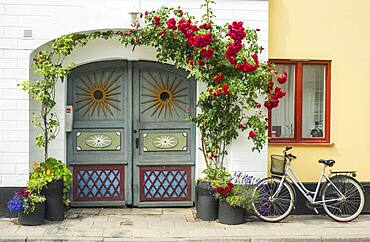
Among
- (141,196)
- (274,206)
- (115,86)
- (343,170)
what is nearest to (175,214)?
(141,196)

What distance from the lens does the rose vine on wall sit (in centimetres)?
794

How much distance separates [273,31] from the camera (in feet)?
29.2

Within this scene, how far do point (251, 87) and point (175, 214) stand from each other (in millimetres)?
2402

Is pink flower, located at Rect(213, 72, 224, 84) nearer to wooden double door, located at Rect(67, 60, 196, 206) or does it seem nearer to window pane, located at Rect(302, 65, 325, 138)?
wooden double door, located at Rect(67, 60, 196, 206)

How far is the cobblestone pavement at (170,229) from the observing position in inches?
293

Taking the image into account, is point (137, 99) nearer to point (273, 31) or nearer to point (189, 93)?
point (189, 93)

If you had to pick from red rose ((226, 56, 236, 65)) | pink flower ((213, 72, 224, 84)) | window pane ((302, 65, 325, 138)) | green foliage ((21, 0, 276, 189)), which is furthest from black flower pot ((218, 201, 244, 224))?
red rose ((226, 56, 236, 65))

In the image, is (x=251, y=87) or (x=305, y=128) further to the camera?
(x=305, y=128)

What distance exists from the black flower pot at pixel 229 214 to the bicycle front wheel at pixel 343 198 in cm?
139

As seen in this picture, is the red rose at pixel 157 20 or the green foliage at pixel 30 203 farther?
the red rose at pixel 157 20

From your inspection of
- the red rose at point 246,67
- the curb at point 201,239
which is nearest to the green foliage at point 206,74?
the red rose at point 246,67

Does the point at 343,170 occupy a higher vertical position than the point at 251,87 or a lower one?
lower

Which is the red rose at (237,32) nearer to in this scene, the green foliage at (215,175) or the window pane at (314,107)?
the window pane at (314,107)

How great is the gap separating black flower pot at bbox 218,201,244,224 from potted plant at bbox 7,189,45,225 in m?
2.63
